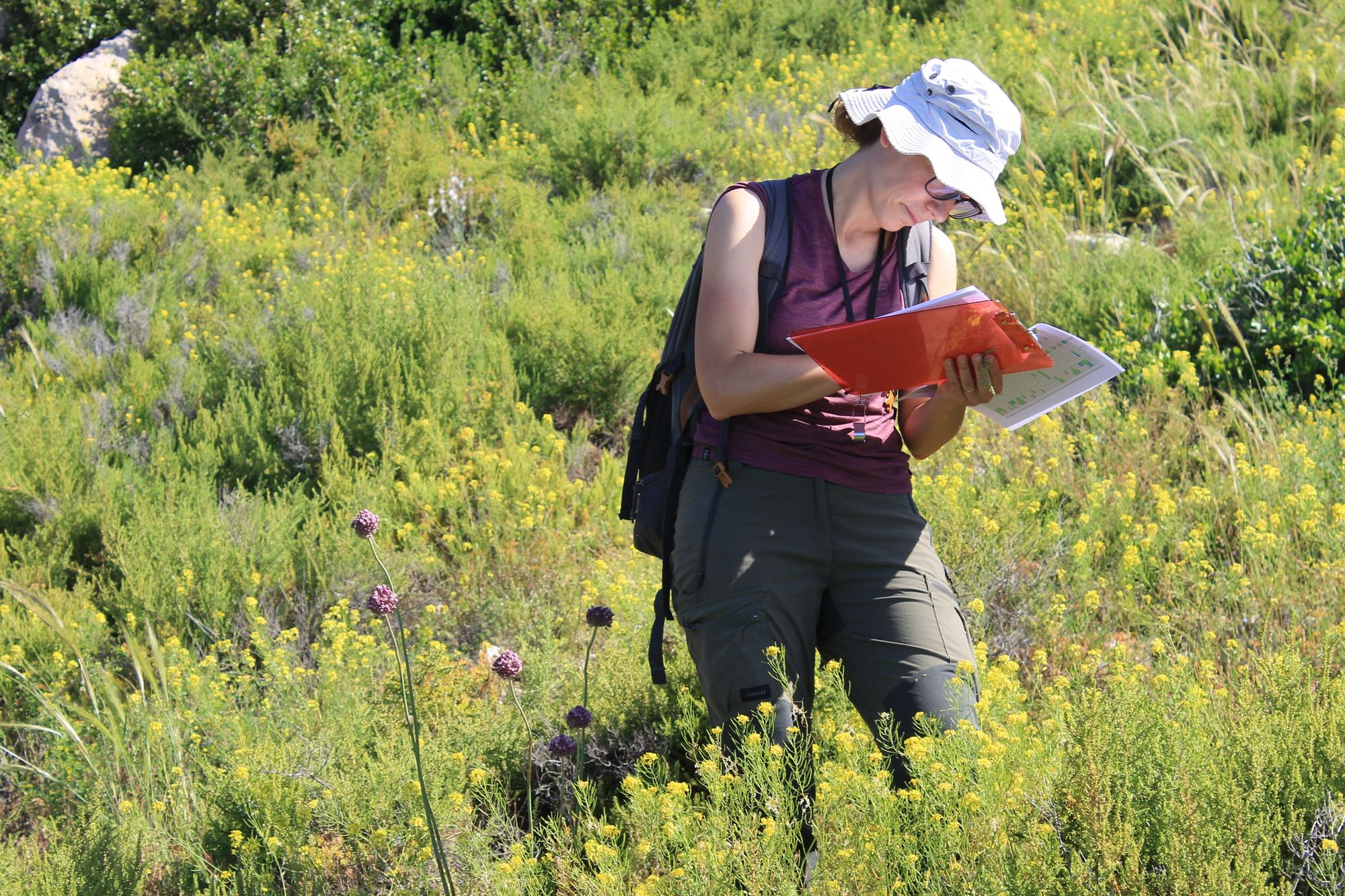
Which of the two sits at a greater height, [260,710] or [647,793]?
[647,793]

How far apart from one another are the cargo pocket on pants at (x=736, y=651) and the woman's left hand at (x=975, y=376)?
586 mm

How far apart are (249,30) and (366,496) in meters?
6.17

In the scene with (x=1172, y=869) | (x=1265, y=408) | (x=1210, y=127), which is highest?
(x=1172, y=869)

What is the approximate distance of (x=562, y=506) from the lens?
4.63 m

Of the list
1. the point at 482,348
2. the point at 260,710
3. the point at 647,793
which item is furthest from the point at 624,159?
the point at 647,793

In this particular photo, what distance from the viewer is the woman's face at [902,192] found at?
2.39 meters

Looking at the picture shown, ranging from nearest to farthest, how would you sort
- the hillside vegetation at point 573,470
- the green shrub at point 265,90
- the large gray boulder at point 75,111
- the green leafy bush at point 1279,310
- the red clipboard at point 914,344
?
the red clipboard at point 914,344
the hillside vegetation at point 573,470
the green leafy bush at point 1279,310
the green shrub at point 265,90
the large gray boulder at point 75,111

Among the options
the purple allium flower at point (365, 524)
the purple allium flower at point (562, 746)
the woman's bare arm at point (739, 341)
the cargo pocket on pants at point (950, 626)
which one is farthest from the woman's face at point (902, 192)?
the purple allium flower at point (562, 746)

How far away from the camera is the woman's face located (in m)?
2.39

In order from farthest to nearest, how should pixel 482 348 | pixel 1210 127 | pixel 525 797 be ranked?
1. pixel 1210 127
2. pixel 482 348
3. pixel 525 797

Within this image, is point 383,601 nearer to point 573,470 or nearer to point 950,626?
point 950,626

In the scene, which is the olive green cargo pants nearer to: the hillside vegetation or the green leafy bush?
the hillside vegetation

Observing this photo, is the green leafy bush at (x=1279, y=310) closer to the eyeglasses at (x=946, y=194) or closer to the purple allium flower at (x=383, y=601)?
the eyeglasses at (x=946, y=194)

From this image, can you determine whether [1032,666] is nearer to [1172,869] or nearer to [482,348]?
Result: [1172,869]
